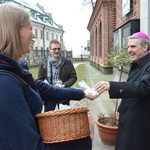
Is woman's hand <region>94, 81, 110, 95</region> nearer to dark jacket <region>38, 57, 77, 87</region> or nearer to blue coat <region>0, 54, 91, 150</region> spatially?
blue coat <region>0, 54, 91, 150</region>

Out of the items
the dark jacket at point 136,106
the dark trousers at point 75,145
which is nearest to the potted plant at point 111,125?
the dark jacket at point 136,106

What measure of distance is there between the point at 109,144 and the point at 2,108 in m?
3.56

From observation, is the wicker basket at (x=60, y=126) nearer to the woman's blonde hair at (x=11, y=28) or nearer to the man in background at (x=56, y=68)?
the woman's blonde hair at (x=11, y=28)

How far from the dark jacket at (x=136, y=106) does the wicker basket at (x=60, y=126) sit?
4.01ft

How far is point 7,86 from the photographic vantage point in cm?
111

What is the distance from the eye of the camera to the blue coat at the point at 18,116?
43.3 inches

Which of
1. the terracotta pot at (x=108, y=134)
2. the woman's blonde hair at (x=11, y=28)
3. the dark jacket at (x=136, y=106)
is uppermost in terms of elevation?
the woman's blonde hair at (x=11, y=28)

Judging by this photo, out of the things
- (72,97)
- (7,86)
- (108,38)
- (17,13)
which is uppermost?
(108,38)

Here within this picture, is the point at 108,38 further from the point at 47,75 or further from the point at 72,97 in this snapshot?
the point at 72,97

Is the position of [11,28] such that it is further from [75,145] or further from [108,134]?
[108,134]

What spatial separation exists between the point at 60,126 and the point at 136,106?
5.36 feet

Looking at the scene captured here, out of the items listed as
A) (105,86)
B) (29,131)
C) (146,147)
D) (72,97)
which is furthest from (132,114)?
(29,131)

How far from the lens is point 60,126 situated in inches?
47.9

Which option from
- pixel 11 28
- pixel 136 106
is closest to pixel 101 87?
pixel 136 106
